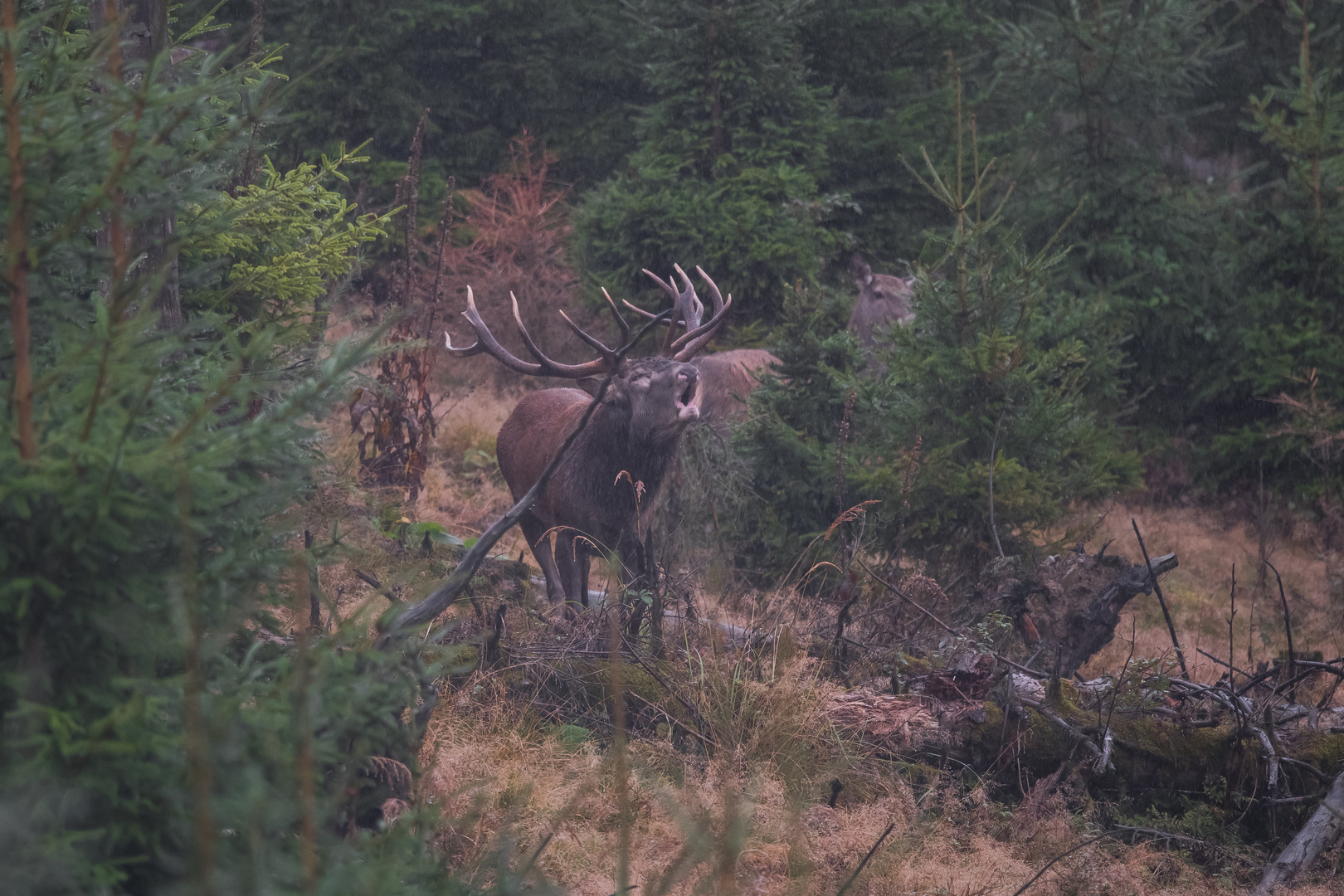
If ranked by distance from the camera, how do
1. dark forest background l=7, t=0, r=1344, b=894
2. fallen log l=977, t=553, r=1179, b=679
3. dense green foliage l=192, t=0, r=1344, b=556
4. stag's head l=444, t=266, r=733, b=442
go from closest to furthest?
dark forest background l=7, t=0, r=1344, b=894 → fallen log l=977, t=553, r=1179, b=679 → stag's head l=444, t=266, r=733, b=442 → dense green foliage l=192, t=0, r=1344, b=556

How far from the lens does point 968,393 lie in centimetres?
608

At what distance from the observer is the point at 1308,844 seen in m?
3.61

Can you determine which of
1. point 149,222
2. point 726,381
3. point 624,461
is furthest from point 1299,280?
point 149,222

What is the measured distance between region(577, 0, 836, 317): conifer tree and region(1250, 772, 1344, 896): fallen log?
27.0 ft

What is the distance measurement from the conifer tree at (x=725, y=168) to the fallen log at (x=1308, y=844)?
27.0 feet

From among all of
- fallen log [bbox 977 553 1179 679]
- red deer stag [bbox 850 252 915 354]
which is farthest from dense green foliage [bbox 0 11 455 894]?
red deer stag [bbox 850 252 915 354]

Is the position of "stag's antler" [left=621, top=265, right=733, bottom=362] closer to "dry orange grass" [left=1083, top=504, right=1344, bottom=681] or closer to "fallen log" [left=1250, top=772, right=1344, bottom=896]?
"dry orange grass" [left=1083, top=504, right=1344, bottom=681]

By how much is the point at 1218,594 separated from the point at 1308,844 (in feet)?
Answer: 16.2

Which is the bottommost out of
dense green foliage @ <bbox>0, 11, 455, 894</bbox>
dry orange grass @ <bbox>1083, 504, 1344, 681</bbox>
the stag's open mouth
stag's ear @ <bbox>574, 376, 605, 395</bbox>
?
dry orange grass @ <bbox>1083, 504, 1344, 681</bbox>

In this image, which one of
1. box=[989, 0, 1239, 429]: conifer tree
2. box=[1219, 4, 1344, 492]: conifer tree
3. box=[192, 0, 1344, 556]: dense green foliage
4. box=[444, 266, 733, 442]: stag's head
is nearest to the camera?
box=[444, 266, 733, 442]: stag's head

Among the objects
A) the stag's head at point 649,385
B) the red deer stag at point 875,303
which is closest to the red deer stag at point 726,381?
the red deer stag at point 875,303

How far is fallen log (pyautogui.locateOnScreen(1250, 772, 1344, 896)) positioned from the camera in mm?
3559

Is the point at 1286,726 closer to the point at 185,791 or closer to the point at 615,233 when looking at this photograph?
the point at 185,791

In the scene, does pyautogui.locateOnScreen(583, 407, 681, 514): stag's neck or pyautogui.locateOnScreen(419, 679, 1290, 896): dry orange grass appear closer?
pyautogui.locateOnScreen(419, 679, 1290, 896): dry orange grass
